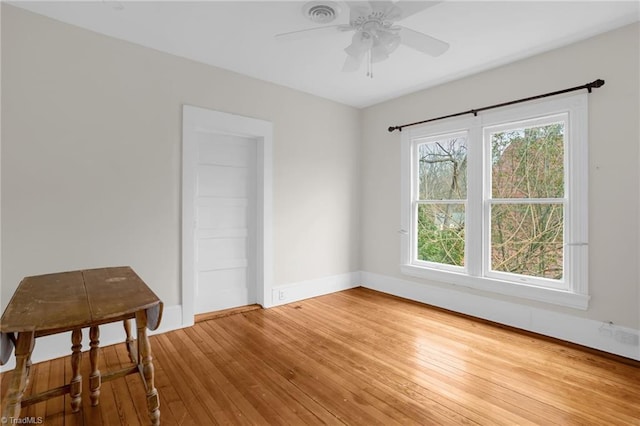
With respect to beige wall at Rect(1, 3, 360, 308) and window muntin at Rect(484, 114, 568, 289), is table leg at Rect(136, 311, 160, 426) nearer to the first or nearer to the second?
beige wall at Rect(1, 3, 360, 308)

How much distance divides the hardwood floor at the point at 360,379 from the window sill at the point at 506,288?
370 mm

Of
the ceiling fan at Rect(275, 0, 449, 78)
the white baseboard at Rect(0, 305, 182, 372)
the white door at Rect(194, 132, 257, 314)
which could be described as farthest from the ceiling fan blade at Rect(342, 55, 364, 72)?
the white baseboard at Rect(0, 305, 182, 372)

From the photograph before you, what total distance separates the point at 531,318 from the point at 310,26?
3359mm

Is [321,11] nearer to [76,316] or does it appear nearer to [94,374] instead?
[76,316]

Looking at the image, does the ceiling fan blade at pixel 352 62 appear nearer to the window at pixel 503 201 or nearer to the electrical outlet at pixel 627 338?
the window at pixel 503 201

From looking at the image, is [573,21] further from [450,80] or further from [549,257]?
[549,257]

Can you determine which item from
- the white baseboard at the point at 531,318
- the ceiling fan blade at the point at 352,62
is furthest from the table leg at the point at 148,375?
the white baseboard at the point at 531,318

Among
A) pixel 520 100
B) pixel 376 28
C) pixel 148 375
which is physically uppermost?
pixel 376 28

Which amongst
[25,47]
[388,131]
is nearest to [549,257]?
[388,131]

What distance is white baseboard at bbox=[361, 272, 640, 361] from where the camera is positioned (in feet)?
8.70

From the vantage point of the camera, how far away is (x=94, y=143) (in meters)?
2.74

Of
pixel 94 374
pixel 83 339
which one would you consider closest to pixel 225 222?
pixel 83 339

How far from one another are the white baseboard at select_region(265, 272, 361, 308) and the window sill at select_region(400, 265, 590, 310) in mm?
838

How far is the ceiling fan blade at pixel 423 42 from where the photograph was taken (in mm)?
2105
